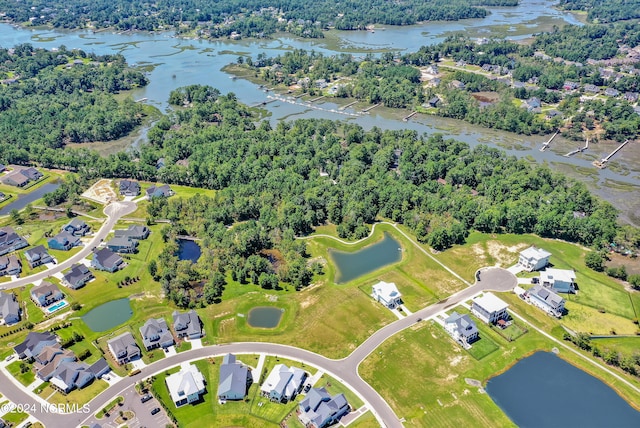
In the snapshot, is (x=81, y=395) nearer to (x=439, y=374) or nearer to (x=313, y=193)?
(x=439, y=374)

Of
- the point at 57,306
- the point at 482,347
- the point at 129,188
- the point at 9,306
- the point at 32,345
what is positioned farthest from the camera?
the point at 129,188

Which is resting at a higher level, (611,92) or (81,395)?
(611,92)

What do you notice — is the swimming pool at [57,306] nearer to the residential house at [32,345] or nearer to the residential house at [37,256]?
the residential house at [32,345]

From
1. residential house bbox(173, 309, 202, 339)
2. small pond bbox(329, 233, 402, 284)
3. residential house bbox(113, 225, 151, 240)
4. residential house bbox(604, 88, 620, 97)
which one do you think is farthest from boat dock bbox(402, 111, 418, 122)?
residential house bbox(173, 309, 202, 339)

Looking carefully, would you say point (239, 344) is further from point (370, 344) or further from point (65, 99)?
point (65, 99)

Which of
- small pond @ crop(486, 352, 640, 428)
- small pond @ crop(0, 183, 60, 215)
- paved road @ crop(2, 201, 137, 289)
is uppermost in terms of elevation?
paved road @ crop(2, 201, 137, 289)

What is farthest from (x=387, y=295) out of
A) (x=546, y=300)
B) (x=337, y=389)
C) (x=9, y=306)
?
(x=9, y=306)

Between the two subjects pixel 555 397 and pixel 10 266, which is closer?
pixel 555 397

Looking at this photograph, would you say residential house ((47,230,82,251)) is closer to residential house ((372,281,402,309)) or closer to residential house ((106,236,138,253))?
residential house ((106,236,138,253))
